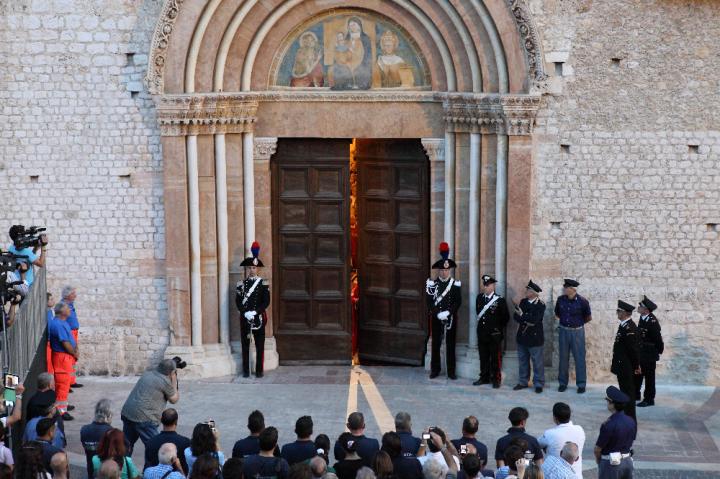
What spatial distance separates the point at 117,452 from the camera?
12516 millimetres

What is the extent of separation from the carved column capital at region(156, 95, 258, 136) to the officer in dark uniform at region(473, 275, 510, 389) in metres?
4.09

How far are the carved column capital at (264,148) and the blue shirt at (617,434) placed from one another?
25.6ft

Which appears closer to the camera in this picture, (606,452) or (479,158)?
(606,452)

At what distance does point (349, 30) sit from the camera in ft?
63.9

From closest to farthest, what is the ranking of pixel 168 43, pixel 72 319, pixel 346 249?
1. pixel 72 319
2. pixel 168 43
3. pixel 346 249

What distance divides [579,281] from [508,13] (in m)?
3.83

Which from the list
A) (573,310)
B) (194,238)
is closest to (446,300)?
(573,310)

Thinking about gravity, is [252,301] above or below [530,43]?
below

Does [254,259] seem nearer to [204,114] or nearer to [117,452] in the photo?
[204,114]

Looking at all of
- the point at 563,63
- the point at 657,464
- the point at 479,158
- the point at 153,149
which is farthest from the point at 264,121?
the point at 657,464

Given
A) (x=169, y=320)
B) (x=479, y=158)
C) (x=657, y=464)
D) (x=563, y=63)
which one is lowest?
(x=657, y=464)

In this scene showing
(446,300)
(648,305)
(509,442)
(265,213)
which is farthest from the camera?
(265,213)

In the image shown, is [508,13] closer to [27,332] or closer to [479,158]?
[479,158]

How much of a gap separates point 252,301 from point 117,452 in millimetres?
6856
